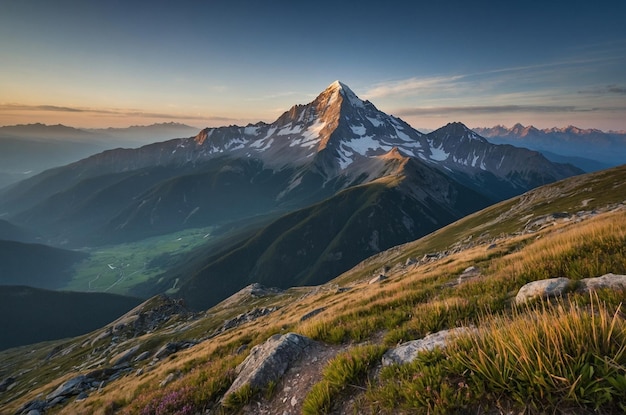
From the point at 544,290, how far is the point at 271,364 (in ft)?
24.2

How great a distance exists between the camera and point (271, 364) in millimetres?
8102

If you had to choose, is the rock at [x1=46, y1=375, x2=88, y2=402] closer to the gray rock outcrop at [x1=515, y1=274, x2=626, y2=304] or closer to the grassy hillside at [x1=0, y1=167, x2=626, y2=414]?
the grassy hillside at [x1=0, y1=167, x2=626, y2=414]

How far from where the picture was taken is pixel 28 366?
8388cm

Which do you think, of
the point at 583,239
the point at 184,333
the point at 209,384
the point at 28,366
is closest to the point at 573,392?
the point at 209,384

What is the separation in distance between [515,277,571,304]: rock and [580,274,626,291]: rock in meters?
0.36

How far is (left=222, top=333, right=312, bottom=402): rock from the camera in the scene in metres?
7.81

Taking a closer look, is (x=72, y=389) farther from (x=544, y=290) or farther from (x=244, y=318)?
(x=544, y=290)

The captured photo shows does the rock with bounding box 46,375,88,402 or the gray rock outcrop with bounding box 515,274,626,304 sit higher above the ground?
the gray rock outcrop with bounding box 515,274,626,304

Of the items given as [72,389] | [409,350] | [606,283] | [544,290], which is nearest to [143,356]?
[72,389]

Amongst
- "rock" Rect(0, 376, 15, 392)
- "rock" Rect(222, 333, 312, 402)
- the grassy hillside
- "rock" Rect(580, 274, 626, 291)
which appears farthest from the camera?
"rock" Rect(0, 376, 15, 392)

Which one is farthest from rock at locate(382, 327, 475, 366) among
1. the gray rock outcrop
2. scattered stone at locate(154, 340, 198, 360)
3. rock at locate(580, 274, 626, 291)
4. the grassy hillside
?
scattered stone at locate(154, 340, 198, 360)

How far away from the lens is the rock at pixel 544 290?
7176 mm

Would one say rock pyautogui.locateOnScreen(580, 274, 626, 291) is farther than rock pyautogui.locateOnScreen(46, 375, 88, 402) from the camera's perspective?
No

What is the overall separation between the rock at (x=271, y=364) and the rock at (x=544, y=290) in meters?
6.11
